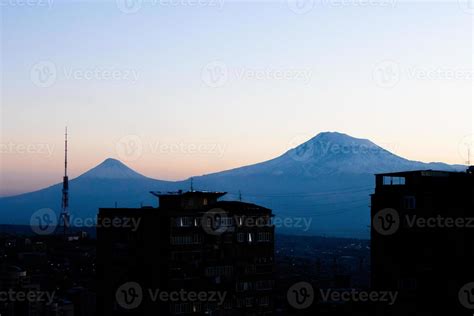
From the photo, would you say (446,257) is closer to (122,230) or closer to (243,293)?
(243,293)

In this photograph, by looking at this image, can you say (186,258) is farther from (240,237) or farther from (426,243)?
(426,243)

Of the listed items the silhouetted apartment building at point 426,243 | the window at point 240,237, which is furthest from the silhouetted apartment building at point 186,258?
the silhouetted apartment building at point 426,243

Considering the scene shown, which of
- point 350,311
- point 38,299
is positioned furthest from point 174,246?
point 38,299

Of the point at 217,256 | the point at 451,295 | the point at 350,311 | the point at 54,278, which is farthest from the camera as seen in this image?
the point at 54,278

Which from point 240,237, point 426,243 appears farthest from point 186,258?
point 426,243

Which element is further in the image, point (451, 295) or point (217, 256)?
point (217, 256)

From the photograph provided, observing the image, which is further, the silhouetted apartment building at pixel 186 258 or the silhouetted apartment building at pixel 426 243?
the silhouetted apartment building at pixel 186 258

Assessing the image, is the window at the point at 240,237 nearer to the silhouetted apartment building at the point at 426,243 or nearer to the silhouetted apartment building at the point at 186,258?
the silhouetted apartment building at the point at 186,258
